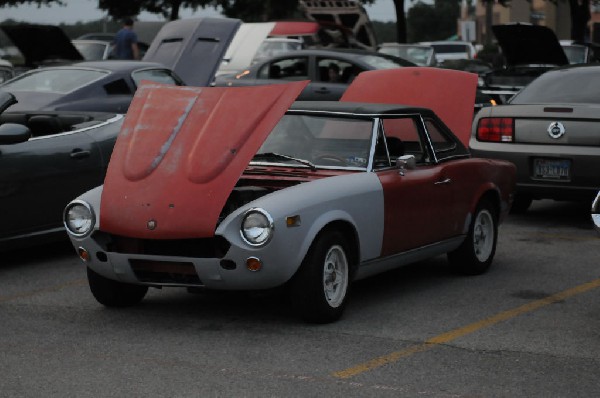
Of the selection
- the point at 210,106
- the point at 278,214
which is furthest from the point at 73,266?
the point at 278,214

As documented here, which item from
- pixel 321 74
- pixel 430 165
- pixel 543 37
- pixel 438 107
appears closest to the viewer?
pixel 430 165

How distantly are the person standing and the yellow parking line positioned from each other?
16532mm

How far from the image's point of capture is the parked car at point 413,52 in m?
27.9

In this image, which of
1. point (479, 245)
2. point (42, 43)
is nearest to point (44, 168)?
point (479, 245)

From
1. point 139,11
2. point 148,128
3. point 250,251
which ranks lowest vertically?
point 139,11

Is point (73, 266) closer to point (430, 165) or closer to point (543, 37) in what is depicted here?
point (430, 165)

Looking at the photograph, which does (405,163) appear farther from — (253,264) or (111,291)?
(111,291)

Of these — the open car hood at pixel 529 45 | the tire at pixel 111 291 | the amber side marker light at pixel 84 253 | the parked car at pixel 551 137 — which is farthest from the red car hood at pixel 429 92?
the open car hood at pixel 529 45

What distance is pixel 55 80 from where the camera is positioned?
609 inches

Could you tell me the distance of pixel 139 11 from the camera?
5859 cm

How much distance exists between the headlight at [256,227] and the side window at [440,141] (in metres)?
2.18

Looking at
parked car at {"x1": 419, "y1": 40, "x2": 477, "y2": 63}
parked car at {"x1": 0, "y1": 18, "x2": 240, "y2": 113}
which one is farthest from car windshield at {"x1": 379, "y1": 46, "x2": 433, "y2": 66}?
parked car at {"x1": 419, "y1": 40, "x2": 477, "y2": 63}

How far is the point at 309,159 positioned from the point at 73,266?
8.58 ft

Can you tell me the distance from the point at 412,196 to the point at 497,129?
398cm
